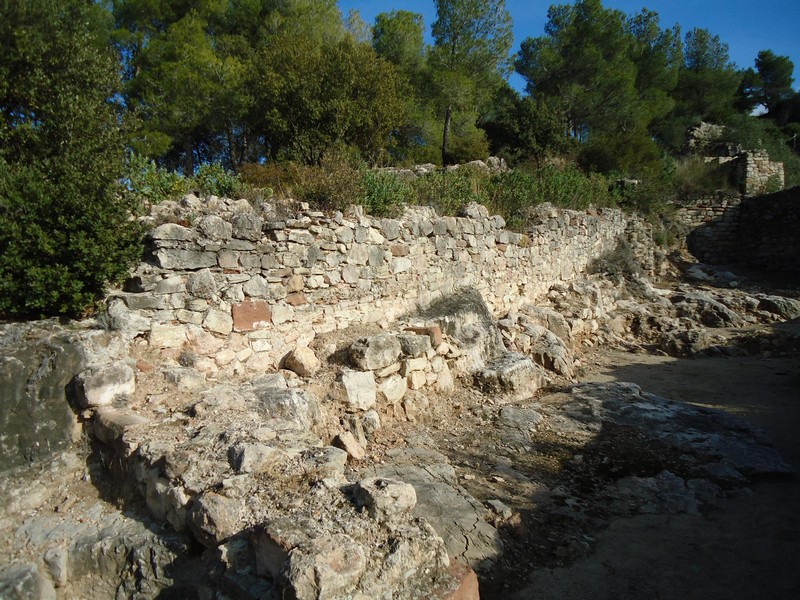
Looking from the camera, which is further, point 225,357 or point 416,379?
point 416,379

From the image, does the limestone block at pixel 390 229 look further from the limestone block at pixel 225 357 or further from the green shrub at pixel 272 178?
the limestone block at pixel 225 357

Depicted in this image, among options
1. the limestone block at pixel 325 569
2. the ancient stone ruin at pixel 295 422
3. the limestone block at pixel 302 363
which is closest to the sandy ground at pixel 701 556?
the ancient stone ruin at pixel 295 422

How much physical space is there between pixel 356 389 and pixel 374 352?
0.44 metres

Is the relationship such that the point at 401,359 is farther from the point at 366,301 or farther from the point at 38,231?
the point at 38,231

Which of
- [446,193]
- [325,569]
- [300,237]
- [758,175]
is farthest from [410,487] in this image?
[758,175]

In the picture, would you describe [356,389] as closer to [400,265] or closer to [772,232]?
[400,265]

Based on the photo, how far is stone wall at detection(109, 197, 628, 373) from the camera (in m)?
4.30

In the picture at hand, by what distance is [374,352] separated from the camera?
197 inches

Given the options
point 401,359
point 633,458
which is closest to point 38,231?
point 401,359

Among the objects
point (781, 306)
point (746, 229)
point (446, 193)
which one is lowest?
point (781, 306)

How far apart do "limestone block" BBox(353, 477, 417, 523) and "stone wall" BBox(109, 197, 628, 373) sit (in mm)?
2364

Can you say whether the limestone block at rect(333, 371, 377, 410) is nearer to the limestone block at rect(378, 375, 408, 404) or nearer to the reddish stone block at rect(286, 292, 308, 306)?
the limestone block at rect(378, 375, 408, 404)

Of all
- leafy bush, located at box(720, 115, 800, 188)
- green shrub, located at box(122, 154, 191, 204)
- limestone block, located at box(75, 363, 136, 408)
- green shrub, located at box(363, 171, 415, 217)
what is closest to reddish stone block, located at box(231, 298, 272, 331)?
limestone block, located at box(75, 363, 136, 408)

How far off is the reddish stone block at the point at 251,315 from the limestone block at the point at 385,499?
2499mm
